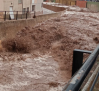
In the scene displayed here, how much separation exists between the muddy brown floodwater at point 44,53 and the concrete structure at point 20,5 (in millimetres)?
3701

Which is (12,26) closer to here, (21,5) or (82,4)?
(21,5)

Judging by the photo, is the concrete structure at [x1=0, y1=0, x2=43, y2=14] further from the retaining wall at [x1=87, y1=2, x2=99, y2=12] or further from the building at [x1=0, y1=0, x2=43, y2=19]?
the retaining wall at [x1=87, y1=2, x2=99, y2=12]

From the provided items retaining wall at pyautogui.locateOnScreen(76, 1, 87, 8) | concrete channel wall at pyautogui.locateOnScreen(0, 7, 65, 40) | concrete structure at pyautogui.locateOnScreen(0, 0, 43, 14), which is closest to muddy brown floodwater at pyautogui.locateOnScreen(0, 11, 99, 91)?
concrete channel wall at pyautogui.locateOnScreen(0, 7, 65, 40)

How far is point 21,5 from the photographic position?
2319 cm

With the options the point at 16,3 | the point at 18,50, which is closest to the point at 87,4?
the point at 16,3

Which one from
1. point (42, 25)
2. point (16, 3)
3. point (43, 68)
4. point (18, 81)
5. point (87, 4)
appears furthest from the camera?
point (87, 4)

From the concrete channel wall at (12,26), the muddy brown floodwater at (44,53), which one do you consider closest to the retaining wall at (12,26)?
the concrete channel wall at (12,26)

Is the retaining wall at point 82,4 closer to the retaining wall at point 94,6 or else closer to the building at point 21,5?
the retaining wall at point 94,6

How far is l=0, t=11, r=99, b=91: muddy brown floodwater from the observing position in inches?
401

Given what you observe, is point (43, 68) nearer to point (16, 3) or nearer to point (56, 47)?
point (56, 47)

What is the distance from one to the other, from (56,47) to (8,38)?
3.87 m

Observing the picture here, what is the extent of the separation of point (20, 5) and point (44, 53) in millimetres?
9488

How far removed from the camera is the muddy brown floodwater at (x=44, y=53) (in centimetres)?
1019

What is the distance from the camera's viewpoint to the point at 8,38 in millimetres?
16562
